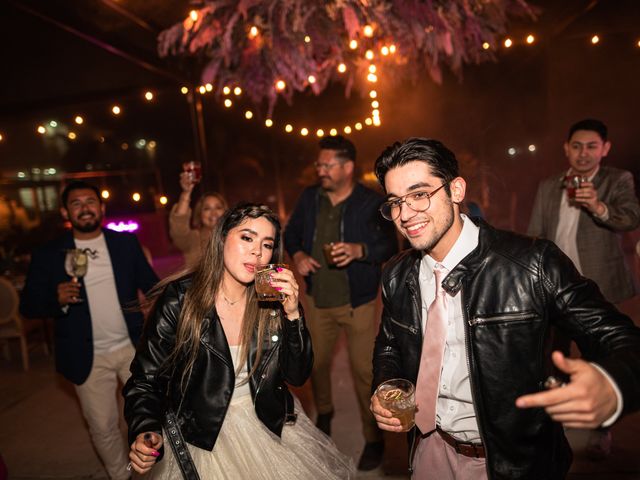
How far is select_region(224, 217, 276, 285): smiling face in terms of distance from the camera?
233 centimetres

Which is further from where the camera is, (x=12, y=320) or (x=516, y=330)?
(x=12, y=320)

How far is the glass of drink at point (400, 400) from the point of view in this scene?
5.41 ft

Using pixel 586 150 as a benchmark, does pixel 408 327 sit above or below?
below

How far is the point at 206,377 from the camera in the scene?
211cm

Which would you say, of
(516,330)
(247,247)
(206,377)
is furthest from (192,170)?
(516,330)

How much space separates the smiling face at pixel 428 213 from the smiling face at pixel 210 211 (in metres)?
2.81

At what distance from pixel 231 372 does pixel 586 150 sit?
3.18 meters

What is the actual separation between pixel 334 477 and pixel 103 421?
1.92 metres

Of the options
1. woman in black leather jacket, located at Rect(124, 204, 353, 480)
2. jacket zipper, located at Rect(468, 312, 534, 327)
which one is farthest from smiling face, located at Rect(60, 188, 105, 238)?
jacket zipper, located at Rect(468, 312, 534, 327)

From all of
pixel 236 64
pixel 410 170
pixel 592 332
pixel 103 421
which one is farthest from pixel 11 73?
pixel 592 332

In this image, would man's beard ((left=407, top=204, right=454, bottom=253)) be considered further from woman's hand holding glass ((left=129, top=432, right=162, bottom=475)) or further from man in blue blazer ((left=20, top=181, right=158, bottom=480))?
man in blue blazer ((left=20, top=181, right=158, bottom=480))

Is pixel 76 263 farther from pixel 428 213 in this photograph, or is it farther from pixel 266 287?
pixel 428 213

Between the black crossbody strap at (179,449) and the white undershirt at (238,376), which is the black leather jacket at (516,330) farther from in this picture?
the black crossbody strap at (179,449)

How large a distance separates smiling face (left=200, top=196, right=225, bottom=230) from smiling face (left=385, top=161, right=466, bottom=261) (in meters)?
2.81
